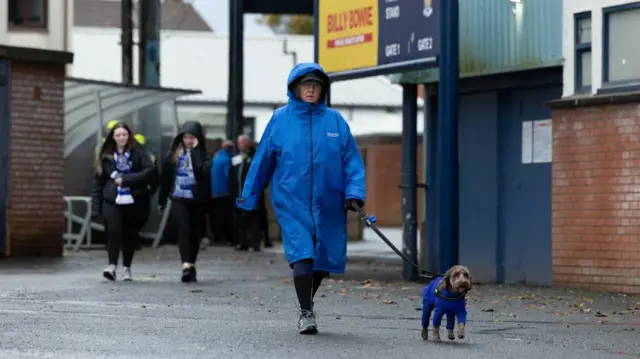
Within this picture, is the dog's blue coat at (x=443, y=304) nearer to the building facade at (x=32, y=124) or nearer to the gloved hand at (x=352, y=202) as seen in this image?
the gloved hand at (x=352, y=202)

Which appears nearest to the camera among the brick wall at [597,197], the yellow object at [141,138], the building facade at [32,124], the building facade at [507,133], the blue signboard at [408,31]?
the brick wall at [597,197]

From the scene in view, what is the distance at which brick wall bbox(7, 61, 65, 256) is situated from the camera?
70.4 ft

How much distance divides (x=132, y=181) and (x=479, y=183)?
12.3 ft

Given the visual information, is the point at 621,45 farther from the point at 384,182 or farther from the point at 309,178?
the point at 384,182

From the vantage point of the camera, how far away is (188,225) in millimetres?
16984

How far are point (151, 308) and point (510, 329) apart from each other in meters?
3.10

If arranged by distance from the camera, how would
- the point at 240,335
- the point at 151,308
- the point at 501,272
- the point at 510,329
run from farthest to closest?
the point at 501,272 < the point at 151,308 < the point at 510,329 < the point at 240,335

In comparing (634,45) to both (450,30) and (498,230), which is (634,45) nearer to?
(450,30)

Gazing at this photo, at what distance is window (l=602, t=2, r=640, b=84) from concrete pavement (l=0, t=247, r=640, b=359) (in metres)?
2.11

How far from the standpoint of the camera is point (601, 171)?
15422mm

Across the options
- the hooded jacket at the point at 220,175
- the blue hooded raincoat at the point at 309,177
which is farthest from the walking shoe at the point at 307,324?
the hooded jacket at the point at 220,175

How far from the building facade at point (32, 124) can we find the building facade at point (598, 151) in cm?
838

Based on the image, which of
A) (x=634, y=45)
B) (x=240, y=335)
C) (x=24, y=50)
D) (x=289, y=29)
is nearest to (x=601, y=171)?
(x=634, y=45)

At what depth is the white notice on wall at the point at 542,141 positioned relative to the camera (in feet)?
53.9
